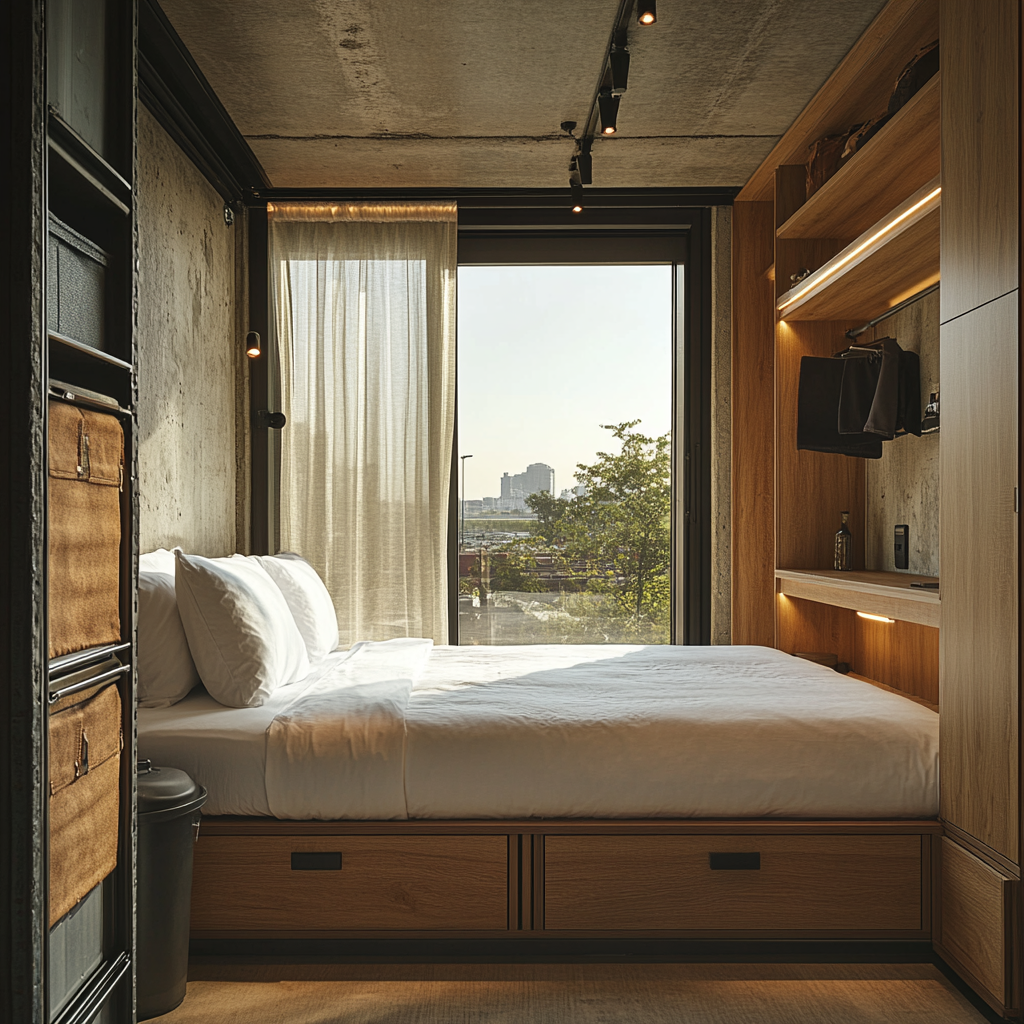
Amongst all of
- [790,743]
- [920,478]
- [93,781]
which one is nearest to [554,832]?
[790,743]

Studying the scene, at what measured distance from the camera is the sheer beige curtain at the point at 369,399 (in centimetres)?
416

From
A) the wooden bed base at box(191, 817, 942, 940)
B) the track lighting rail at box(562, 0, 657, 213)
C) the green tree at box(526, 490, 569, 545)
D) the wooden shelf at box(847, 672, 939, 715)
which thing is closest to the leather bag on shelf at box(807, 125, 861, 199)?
the track lighting rail at box(562, 0, 657, 213)

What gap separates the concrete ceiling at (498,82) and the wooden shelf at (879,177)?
1.33ft

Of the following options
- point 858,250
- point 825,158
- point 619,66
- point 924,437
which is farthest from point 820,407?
point 619,66

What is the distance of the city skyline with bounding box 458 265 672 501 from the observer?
4.30 m

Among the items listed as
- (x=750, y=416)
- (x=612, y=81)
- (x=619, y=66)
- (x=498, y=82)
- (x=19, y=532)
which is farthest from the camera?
(x=750, y=416)

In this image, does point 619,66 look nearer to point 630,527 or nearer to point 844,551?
point 844,551

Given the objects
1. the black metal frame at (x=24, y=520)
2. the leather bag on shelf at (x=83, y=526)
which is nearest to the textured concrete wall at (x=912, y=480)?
the leather bag on shelf at (x=83, y=526)

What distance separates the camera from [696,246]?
167 inches

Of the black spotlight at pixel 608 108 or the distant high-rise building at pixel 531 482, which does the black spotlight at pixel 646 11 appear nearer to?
the black spotlight at pixel 608 108

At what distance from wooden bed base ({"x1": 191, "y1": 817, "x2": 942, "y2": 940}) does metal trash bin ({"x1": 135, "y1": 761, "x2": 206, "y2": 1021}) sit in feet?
0.60

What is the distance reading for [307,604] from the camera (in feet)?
10.6

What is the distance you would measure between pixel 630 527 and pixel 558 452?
20.7 inches

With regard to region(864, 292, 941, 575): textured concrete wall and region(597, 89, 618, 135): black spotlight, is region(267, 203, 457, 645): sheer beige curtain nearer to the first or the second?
region(597, 89, 618, 135): black spotlight
